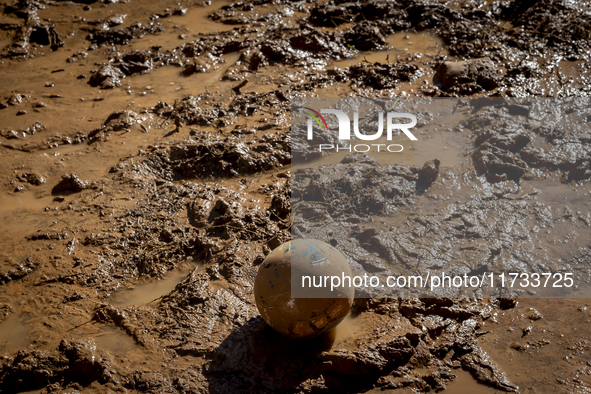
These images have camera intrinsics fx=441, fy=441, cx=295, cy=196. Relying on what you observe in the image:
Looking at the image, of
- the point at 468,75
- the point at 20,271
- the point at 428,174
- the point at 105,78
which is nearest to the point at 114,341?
the point at 20,271

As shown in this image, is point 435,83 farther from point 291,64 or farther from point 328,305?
point 328,305

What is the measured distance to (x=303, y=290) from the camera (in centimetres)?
393

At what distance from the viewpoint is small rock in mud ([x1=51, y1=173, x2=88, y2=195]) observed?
6.37 m

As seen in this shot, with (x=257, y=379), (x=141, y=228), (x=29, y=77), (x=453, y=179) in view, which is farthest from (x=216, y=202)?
(x=29, y=77)

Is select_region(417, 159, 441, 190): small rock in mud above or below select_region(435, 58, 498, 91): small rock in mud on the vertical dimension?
below

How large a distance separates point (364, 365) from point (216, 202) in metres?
3.06

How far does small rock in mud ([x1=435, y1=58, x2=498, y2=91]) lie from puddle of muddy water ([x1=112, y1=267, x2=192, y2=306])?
19.9 feet

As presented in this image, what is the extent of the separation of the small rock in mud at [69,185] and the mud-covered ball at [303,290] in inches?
144

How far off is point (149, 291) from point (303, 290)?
213cm

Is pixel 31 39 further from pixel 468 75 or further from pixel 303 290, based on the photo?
pixel 303 290

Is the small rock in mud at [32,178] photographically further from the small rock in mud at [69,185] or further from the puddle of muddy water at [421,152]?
the puddle of muddy water at [421,152]

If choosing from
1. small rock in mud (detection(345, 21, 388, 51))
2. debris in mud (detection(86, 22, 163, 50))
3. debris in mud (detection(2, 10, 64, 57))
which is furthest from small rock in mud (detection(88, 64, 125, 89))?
small rock in mud (detection(345, 21, 388, 51))

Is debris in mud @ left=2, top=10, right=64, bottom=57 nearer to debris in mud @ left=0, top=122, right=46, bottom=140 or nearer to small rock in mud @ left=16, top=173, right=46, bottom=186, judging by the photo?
Result: debris in mud @ left=0, top=122, right=46, bottom=140

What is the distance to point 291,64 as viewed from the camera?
29.7ft
